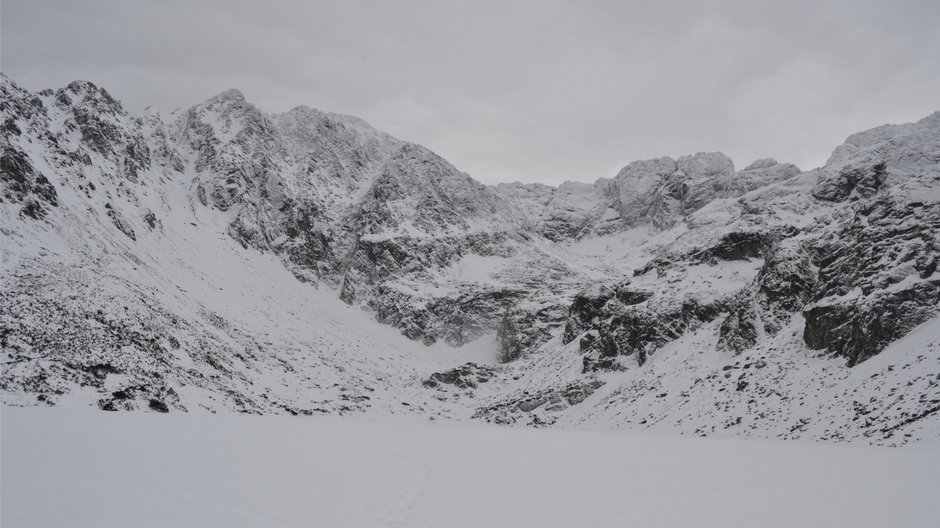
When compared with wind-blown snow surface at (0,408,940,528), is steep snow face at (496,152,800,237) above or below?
above

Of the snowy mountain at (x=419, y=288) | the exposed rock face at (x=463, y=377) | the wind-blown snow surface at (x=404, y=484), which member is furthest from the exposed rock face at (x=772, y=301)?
the exposed rock face at (x=463, y=377)

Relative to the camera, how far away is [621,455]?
2284 cm

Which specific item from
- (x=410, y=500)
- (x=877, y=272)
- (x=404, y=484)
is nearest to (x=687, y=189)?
(x=877, y=272)

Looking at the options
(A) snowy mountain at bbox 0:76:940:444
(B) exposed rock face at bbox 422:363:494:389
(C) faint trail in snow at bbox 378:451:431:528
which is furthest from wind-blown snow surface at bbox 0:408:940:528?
(B) exposed rock face at bbox 422:363:494:389

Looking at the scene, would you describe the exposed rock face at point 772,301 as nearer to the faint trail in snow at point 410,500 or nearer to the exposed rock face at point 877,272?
the exposed rock face at point 877,272

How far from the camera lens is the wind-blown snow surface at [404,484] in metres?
10.5

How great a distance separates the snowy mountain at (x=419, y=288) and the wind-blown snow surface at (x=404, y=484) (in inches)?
546

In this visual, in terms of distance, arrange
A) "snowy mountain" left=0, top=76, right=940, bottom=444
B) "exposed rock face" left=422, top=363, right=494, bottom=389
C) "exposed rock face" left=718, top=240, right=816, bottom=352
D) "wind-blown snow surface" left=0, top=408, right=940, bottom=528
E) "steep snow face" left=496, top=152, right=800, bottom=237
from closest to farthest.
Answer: "wind-blown snow surface" left=0, top=408, right=940, bottom=528
"snowy mountain" left=0, top=76, right=940, bottom=444
"exposed rock face" left=718, top=240, right=816, bottom=352
"exposed rock face" left=422, top=363, right=494, bottom=389
"steep snow face" left=496, top=152, right=800, bottom=237

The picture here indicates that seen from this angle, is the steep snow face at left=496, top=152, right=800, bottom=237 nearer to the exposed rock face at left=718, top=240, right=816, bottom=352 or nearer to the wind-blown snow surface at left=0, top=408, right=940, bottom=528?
the exposed rock face at left=718, top=240, right=816, bottom=352

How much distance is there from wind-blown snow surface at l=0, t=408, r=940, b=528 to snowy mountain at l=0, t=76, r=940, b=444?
45.5 feet

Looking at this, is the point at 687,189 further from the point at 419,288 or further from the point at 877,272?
the point at 877,272

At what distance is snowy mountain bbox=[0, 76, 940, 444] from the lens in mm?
38531

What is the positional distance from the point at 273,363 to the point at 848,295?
67536mm

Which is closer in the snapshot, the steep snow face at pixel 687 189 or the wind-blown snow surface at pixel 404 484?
the wind-blown snow surface at pixel 404 484
